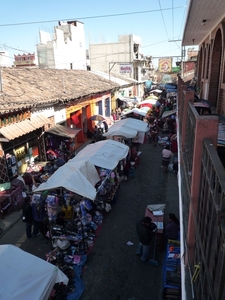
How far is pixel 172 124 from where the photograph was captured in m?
21.0

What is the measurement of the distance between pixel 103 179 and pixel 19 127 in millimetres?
4404

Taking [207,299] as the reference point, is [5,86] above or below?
above

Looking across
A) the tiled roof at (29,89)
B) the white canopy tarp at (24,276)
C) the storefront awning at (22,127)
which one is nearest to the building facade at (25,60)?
the tiled roof at (29,89)

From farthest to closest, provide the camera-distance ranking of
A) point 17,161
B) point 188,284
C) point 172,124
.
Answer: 1. point 172,124
2. point 17,161
3. point 188,284

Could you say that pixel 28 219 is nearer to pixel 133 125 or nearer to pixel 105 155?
pixel 105 155

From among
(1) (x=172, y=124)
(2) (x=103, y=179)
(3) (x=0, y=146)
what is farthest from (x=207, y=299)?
(1) (x=172, y=124)

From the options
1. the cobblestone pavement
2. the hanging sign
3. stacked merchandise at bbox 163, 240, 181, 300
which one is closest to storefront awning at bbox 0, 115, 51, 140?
the cobblestone pavement

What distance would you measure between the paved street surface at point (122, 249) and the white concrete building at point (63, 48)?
994 inches

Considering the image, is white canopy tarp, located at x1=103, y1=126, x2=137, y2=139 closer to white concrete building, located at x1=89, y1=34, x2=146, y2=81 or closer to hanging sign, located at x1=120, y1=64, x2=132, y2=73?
hanging sign, located at x1=120, y1=64, x2=132, y2=73

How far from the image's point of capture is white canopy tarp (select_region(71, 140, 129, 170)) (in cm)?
920

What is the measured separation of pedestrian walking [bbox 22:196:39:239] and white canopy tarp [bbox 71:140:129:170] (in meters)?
2.39

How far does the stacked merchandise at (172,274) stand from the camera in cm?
558

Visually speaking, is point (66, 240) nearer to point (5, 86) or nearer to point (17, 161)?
point (17, 161)

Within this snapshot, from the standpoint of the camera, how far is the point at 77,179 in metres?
7.81
